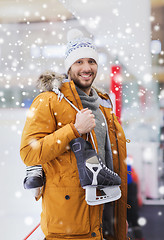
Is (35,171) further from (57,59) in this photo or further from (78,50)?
(57,59)

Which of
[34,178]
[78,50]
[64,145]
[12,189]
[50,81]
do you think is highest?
[78,50]

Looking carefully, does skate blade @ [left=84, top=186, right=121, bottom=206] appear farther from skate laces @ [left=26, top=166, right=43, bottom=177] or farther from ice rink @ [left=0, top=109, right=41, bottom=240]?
ice rink @ [left=0, top=109, right=41, bottom=240]

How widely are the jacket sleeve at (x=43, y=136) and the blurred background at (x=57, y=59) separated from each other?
492mm

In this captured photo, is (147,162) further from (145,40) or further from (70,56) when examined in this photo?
(70,56)

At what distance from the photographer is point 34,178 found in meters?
0.89

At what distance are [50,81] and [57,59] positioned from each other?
1.95 ft

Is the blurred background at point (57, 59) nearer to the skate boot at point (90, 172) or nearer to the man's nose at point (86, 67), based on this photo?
the man's nose at point (86, 67)

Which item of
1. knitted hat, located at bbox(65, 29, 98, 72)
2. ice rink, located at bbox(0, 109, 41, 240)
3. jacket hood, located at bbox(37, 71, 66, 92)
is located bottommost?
ice rink, located at bbox(0, 109, 41, 240)

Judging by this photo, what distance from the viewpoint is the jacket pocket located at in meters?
0.87

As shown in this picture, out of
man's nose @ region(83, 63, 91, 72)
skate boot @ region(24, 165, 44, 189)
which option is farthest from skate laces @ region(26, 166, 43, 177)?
man's nose @ region(83, 63, 91, 72)

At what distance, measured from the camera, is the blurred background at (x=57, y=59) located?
53.8 inches

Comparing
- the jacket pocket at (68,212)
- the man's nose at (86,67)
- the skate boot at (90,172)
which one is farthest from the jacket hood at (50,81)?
the jacket pocket at (68,212)

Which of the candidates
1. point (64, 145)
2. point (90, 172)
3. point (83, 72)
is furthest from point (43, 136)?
point (83, 72)

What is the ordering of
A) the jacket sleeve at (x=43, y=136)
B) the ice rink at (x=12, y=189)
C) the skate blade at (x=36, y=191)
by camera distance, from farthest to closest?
the ice rink at (x=12, y=189), the skate blade at (x=36, y=191), the jacket sleeve at (x=43, y=136)
